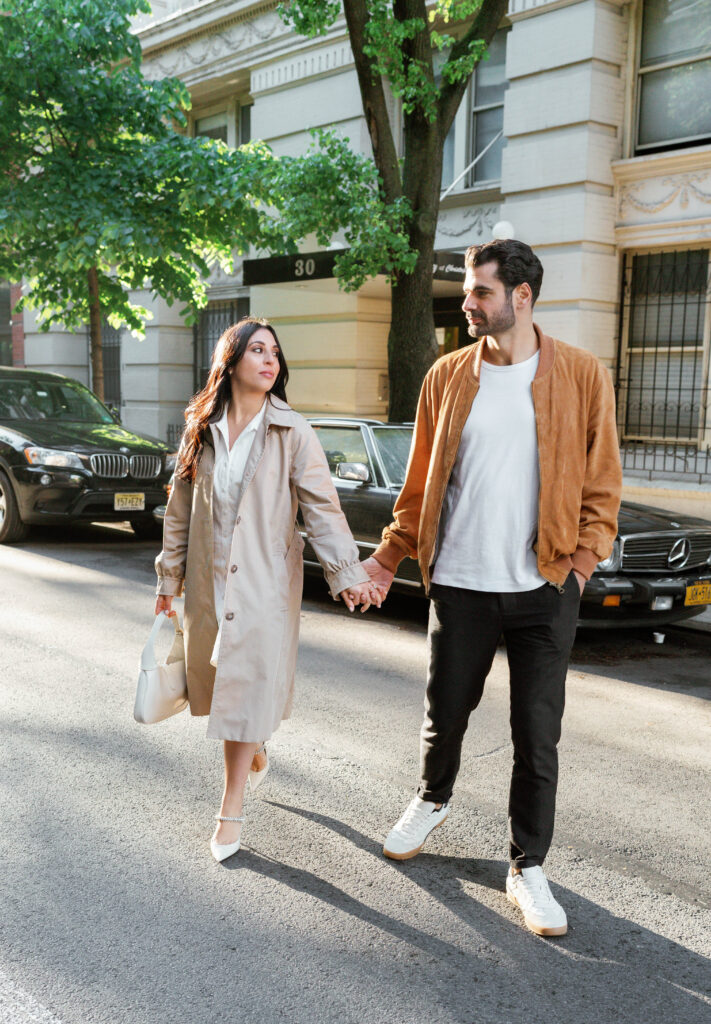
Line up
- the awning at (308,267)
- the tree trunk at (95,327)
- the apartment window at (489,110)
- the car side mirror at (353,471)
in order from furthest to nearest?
the tree trunk at (95,327)
the apartment window at (489,110)
the awning at (308,267)
the car side mirror at (353,471)

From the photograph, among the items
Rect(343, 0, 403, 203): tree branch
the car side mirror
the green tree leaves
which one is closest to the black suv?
the green tree leaves

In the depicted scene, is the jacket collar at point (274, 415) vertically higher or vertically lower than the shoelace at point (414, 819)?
higher

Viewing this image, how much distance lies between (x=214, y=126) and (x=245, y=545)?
17.0 meters

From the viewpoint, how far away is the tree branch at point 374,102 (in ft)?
31.5

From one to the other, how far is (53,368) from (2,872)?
19952 millimetres

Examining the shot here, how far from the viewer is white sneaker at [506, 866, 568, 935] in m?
3.06


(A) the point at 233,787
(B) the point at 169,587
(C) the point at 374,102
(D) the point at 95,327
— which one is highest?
(C) the point at 374,102

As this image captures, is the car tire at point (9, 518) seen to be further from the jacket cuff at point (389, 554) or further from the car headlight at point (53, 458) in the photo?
the jacket cuff at point (389, 554)

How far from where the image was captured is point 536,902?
3125 millimetres

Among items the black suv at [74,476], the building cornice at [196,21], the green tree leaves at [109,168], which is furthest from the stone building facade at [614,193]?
the building cornice at [196,21]

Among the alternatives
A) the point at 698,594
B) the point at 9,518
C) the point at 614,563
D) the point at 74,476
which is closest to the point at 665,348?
the point at 698,594

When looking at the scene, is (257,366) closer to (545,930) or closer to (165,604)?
(165,604)

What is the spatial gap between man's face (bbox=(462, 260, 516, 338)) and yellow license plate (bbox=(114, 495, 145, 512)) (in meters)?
7.65

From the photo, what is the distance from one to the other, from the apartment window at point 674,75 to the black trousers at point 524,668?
9.76 meters
